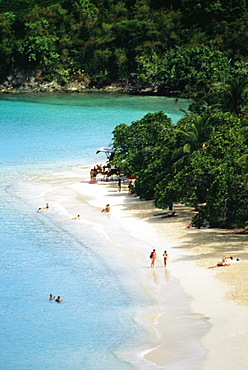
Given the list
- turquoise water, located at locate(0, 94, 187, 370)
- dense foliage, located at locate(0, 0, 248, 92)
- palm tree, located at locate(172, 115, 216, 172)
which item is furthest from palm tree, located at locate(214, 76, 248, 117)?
dense foliage, located at locate(0, 0, 248, 92)

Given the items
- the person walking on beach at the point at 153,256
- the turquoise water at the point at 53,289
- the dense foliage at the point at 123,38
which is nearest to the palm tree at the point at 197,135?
the turquoise water at the point at 53,289

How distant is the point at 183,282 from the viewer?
32531mm

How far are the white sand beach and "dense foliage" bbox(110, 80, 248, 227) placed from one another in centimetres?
142

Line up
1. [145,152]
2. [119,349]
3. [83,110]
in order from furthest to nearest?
[83,110], [145,152], [119,349]

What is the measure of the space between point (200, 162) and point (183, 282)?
8.86m

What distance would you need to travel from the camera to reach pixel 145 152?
49.4 meters

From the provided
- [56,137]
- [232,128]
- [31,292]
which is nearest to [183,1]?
[56,137]

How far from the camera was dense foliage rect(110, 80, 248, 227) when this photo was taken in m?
37.0

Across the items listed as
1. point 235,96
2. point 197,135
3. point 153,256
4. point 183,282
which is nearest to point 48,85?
point 235,96

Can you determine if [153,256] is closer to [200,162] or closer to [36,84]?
[200,162]

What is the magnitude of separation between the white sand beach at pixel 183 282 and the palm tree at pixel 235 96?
705cm

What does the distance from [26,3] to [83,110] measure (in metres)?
45.9

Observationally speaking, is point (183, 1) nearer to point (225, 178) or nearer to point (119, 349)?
point (225, 178)

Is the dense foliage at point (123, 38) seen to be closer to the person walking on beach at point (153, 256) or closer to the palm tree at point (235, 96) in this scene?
the palm tree at point (235, 96)
